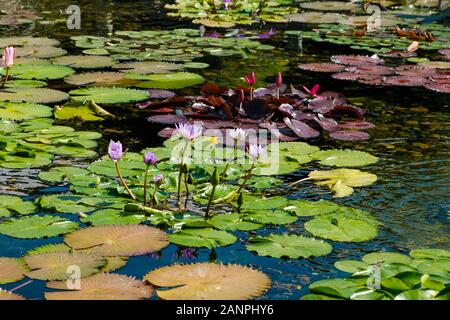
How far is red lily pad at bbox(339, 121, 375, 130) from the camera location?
4520 millimetres

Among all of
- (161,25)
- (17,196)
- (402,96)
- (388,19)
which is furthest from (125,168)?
(388,19)

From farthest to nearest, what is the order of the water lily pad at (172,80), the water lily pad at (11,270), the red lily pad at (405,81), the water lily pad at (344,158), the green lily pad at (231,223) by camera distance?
the red lily pad at (405,81) → the water lily pad at (172,80) → the water lily pad at (344,158) → the green lily pad at (231,223) → the water lily pad at (11,270)

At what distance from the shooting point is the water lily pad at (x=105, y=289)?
239cm

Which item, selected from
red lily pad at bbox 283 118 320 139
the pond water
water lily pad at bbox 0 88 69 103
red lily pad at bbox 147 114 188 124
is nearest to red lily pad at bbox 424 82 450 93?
the pond water

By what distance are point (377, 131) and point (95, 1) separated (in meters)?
5.55

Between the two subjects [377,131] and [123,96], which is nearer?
[377,131]

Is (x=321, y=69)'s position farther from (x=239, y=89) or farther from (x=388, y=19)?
(x=388, y=19)

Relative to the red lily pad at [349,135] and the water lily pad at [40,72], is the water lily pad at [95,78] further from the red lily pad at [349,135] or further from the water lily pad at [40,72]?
the red lily pad at [349,135]

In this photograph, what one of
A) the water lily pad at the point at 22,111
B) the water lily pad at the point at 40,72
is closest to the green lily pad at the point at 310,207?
the water lily pad at the point at 22,111

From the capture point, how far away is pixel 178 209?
3.16m

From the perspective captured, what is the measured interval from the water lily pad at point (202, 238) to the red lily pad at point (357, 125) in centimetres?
177

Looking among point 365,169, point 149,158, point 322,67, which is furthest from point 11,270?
point 322,67

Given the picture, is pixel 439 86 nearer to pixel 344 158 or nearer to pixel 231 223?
pixel 344 158

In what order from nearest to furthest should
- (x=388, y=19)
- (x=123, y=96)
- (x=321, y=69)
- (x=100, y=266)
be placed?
(x=100, y=266)
(x=123, y=96)
(x=321, y=69)
(x=388, y=19)
